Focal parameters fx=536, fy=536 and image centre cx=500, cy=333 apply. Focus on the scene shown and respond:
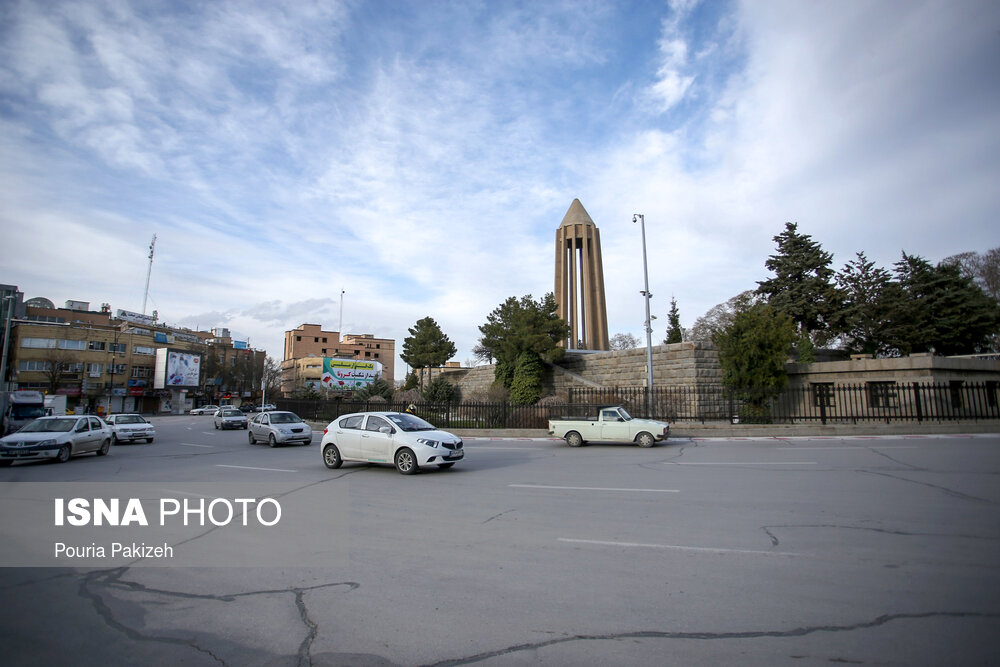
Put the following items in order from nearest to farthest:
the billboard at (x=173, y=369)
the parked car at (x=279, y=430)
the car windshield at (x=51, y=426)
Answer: the car windshield at (x=51, y=426), the parked car at (x=279, y=430), the billboard at (x=173, y=369)

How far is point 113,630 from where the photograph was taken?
167 inches

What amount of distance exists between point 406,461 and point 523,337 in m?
23.9

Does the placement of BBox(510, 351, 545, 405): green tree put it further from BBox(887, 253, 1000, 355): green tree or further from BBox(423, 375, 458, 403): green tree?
BBox(887, 253, 1000, 355): green tree

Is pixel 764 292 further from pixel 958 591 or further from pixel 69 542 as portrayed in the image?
pixel 69 542

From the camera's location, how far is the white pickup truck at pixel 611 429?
18.3 metres

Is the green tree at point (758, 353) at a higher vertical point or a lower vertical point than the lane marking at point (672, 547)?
A: higher

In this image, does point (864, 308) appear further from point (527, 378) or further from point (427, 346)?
point (427, 346)

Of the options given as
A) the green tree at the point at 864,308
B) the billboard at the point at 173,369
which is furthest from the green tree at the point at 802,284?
the billboard at the point at 173,369

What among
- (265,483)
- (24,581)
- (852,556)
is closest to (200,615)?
(24,581)

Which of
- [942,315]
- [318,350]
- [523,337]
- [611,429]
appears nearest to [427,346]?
[523,337]

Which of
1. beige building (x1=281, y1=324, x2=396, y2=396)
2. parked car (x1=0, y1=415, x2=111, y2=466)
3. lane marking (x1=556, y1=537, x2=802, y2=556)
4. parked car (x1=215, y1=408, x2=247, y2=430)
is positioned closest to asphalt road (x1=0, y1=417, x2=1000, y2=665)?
lane marking (x1=556, y1=537, x2=802, y2=556)

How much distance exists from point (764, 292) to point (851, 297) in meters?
6.23

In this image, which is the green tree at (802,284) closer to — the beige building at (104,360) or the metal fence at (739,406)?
the metal fence at (739,406)

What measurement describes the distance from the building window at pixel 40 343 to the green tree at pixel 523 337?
61302mm
